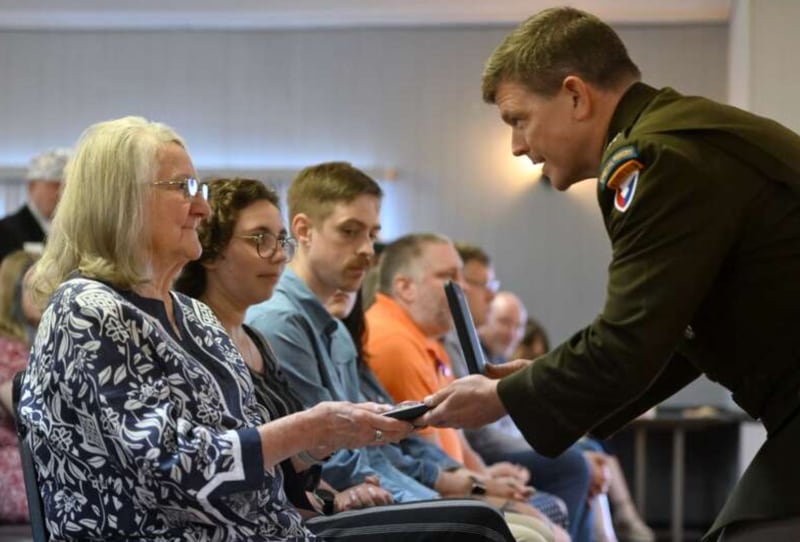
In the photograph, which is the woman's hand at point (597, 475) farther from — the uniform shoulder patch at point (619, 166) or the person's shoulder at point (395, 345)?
the uniform shoulder patch at point (619, 166)

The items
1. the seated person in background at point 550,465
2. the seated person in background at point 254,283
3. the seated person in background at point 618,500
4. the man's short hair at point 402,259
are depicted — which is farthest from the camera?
the seated person in background at point 618,500

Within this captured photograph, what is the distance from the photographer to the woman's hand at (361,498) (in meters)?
2.70

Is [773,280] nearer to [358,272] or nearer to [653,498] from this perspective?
[358,272]

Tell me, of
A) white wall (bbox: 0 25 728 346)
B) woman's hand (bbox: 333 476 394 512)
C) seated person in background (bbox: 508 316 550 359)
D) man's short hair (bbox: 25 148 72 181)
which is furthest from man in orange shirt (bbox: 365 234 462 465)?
white wall (bbox: 0 25 728 346)

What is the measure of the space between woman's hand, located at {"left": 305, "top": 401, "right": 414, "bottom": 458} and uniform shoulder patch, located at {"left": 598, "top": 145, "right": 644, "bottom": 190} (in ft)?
1.75

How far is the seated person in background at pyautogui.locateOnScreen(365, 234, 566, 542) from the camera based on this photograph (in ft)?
12.2

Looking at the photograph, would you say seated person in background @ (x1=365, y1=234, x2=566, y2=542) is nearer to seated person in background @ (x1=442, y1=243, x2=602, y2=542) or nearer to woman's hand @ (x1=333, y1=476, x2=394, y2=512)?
seated person in background @ (x1=442, y1=243, x2=602, y2=542)

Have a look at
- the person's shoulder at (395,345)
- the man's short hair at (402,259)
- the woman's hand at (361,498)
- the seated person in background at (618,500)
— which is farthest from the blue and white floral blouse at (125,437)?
the seated person in background at (618,500)

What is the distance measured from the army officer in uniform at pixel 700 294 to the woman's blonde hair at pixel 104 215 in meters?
0.62

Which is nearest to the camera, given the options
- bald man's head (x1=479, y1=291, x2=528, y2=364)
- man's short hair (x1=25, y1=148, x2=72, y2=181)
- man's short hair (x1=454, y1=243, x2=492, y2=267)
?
man's short hair (x1=454, y1=243, x2=492, y2=267)

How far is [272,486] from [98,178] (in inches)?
22.6

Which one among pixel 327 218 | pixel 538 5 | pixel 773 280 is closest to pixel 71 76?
pixel 538 5

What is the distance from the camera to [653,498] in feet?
27.1

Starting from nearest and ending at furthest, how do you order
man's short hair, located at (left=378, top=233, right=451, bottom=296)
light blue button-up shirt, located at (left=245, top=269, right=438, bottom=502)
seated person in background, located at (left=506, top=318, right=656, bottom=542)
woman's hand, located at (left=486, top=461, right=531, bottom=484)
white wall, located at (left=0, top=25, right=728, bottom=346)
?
light blue button-up shirt, located at (left=245, top=269, right=438, bottom=502) < woman's hand, located at (left=486, top=461, right=531, bottom=484) < man's short hair, located at (left=378, top=233, right=451, bottom=296) < seated person in background, located at (left=506, top=318, right=656, bottom=542) < white wall, located at (left=0, top=25, right=728, bottom=346)
